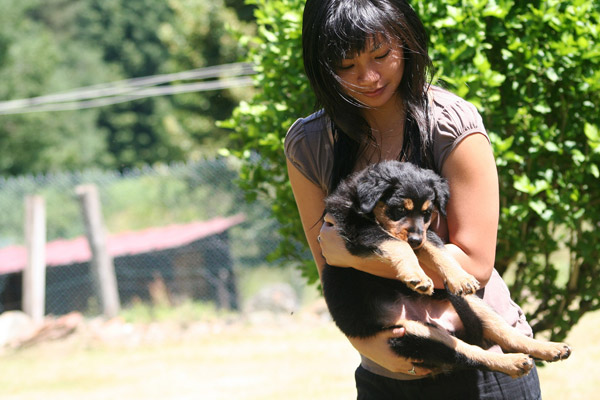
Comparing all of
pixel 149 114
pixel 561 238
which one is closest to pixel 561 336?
pixel 561 238

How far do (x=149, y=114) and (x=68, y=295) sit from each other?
3744 centimetres

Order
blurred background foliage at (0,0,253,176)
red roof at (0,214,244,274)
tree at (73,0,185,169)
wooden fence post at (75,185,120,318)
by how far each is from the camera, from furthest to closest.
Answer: tree at (73,0,185,169), blurred background foliage at (0,0,253,176), red roof at (0,214,244,274), wooden fence post at (75,185,120,318)

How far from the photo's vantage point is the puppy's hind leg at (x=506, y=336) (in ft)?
7.48

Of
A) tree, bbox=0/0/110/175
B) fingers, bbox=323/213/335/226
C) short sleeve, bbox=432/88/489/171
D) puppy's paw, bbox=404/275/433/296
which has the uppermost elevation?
short sleeve, bbox=432/88/489/171

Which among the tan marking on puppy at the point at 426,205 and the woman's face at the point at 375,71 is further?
the tan marking on puppy at the point at 426,205

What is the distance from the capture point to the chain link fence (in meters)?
10.8

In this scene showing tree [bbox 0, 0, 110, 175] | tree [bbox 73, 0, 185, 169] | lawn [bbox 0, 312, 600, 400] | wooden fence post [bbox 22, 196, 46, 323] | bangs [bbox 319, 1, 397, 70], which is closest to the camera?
bangs [bbox 319, 1, 397, 70]

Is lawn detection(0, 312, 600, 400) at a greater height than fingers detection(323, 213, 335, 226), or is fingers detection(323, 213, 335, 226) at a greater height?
fingers detection(323, 213, 335, 226)

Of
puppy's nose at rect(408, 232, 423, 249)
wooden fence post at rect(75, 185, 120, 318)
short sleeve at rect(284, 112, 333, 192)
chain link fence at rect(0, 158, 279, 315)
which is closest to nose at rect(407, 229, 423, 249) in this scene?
puppy's nose at rect(408, 232, 423, 249)

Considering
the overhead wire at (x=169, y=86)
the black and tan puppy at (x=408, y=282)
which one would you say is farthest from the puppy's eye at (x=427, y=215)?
the overhead wire at (x=169, y=86)

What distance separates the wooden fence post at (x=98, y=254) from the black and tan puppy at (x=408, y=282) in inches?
330

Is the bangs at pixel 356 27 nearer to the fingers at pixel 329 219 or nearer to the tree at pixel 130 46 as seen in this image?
the fingers at pixel 329 219

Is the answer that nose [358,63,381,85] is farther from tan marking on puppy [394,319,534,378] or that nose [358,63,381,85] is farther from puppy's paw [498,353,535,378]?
puppy's paw [498,353,535,378]

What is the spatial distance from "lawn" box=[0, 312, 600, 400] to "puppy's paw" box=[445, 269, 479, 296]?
4155 millimetres
